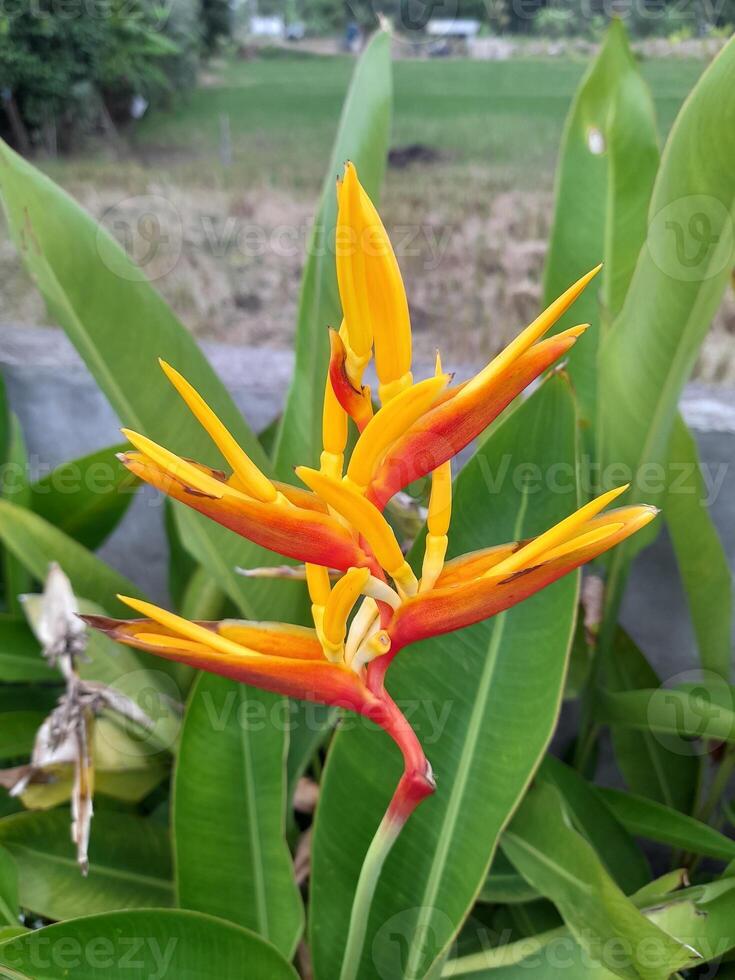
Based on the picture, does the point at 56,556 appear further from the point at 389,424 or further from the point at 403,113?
the point at 403,113

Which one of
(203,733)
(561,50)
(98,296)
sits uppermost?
(561,50)

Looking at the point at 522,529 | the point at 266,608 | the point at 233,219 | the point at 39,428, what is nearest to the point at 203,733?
the point at 266,608

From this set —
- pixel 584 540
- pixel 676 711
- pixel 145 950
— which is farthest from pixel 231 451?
pixel 676 711

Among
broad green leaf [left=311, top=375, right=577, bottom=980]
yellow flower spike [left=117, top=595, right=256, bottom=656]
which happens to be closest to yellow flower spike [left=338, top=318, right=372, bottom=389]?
yellow flower spike [left=117, top=595, right=256, bottom=656]

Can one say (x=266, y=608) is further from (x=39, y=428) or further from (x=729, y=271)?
(x=39, y=428)

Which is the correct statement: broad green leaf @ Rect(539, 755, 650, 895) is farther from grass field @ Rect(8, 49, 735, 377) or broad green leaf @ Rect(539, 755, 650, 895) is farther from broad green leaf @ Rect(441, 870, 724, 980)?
grass field @ Rect(8, 49, 735, 377)
